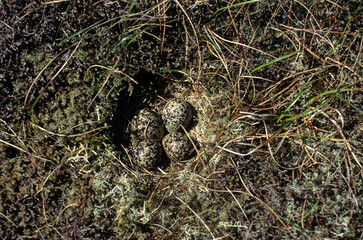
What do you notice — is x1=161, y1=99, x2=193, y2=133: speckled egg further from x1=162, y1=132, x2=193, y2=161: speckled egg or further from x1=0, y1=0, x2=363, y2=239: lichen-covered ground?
x1=0, y1=0, x2=363, y2=239: lichen-covered ground

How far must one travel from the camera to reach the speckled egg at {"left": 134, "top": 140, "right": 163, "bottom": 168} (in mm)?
3168

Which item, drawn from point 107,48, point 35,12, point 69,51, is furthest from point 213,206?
point 35,12

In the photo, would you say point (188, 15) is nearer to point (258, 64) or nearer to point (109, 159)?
point (258, 64)

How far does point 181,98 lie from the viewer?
352 centimetres

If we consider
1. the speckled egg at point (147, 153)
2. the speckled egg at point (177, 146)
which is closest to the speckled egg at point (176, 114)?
the speckled egg at point (177, 146)

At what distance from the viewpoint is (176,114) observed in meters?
3.24

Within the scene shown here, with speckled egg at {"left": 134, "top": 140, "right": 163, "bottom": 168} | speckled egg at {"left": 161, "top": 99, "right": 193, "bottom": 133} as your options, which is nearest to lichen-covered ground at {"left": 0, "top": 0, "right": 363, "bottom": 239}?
speckled egg at {"left": 134, "top": 140, "right": 163, "bottom": 168}

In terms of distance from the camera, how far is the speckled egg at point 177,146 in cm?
321

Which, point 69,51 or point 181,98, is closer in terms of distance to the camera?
point 69,51

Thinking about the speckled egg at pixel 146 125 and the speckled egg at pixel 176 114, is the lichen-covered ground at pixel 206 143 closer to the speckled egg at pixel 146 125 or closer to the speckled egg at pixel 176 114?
the speckled egg at pixel 146 125

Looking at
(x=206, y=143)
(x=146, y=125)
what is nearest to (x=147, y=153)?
(x=146, y=125)

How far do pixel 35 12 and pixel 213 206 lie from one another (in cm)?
252

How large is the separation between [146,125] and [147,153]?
30 centimetres

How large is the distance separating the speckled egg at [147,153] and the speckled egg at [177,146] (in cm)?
12
